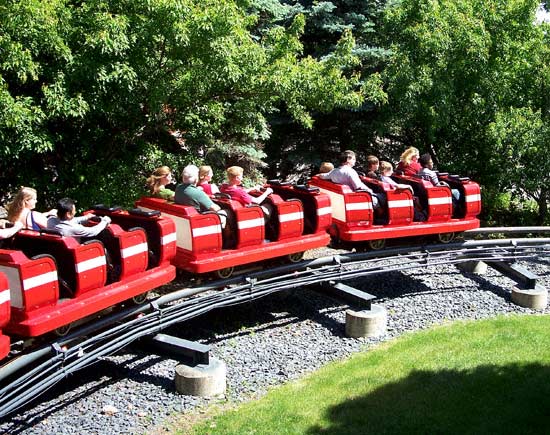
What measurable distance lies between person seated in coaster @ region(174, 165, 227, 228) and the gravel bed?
1433 millimetres

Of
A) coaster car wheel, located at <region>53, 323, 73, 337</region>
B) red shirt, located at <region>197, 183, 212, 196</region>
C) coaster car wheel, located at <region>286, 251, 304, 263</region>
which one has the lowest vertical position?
coaster car wheel, located at <region>53, 323, 73, 337</region>

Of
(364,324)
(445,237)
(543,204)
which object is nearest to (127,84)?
(364,324)

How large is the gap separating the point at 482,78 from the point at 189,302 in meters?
10.1

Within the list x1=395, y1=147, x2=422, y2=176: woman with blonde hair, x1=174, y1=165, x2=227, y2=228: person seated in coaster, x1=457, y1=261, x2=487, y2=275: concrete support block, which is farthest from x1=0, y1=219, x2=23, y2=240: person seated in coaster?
x1=457, y1=261, x2=487, y2=275: concrete support block

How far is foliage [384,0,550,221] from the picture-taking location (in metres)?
14.6

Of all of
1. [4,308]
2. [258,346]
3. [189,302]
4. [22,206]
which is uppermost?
[22,206]

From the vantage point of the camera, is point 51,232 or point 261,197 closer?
point 51,232

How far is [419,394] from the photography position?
6691mm

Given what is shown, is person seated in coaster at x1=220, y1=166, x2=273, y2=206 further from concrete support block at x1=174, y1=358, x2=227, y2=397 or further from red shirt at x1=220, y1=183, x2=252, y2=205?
concrete support block at x1=174, y1=358, x2=227, y2=397

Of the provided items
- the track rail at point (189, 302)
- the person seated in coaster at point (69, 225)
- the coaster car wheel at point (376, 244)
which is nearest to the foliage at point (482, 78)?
the track rail at point (189, 302)

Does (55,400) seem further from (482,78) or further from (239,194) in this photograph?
(482,78)

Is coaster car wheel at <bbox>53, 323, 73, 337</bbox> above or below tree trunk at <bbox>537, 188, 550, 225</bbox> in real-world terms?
above

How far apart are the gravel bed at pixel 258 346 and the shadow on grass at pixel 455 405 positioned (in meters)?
1.03

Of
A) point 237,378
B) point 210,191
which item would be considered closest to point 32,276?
point 237,378
